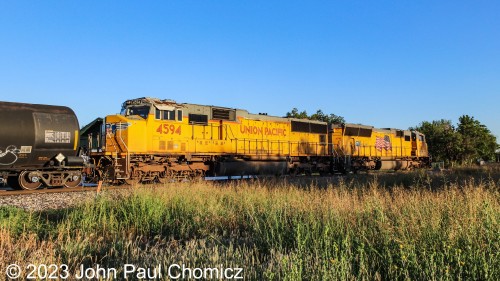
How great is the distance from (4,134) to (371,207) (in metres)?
12.4

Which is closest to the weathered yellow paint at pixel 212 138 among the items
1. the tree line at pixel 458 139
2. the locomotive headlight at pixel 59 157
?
the locomotive headlight at pixel 59 157

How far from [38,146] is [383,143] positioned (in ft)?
83.3

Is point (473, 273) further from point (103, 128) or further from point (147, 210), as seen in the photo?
point (103, 128)

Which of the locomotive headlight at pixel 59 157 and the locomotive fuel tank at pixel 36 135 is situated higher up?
the locomotive fuel tank at pixel 36 135

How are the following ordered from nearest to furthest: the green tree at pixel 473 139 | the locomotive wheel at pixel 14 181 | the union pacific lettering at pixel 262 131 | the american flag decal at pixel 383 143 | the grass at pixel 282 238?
the grass at pixel 282 238, the locomotive wheel at pixel 14 181, the union pacific lettering at pixel 262 131, the american flag decal at pixel 383 143, the green tree at pixel 473 139

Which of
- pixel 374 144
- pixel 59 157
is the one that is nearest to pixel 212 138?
pixel 59 157

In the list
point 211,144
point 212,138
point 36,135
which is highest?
point 212,138

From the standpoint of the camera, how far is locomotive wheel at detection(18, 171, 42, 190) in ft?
45.0

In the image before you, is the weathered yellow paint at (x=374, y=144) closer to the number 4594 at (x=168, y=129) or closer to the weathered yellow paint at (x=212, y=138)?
the weathered yellow paint at (x=212, y=138)

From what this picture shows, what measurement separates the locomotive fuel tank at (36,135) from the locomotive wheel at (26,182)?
13.8 inches

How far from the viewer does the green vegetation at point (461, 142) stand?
56.3 metres

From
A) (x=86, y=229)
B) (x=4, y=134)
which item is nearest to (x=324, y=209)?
(x=86, y=229)

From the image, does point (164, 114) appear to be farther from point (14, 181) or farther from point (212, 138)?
point (14, 181)

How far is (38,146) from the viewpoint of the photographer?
45.4 feet
